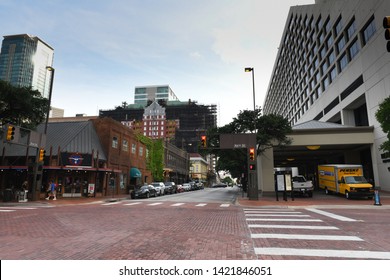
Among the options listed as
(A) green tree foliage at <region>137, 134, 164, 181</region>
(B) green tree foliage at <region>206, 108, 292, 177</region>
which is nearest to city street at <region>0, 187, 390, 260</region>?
(B) green tree foliage at <region>206, 108, 292, 177</region>

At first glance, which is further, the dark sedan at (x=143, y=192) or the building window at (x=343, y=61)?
the building window at (x=343, y=61)

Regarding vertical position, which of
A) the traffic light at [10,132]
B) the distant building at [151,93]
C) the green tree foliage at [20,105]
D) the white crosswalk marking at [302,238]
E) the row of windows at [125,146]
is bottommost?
the white crosswalk marking at [302,238]

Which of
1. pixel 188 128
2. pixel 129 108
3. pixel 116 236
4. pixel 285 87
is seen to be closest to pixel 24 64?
pixel 129 108

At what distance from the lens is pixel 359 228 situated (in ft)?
→ 32.4

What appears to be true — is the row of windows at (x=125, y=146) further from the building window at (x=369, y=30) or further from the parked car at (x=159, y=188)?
the building window at (x=369, y=30)

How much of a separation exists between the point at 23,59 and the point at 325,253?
191241mm

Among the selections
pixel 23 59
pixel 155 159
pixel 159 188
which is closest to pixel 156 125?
pixel 155 159

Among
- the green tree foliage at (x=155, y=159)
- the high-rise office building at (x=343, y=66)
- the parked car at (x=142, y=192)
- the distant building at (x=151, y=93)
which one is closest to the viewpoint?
the parked car at (x=142, y=192)

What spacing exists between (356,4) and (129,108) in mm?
129452

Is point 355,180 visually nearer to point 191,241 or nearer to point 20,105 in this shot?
point 191,241

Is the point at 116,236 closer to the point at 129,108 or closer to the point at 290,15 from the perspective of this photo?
the point at 290,15

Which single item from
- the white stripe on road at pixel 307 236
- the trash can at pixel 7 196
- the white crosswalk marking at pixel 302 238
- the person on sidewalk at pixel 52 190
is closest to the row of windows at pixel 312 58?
the white crosswalk marking at pixel 302 238

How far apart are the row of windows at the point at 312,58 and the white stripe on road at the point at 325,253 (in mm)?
36955

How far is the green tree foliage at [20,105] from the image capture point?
24.6 m
